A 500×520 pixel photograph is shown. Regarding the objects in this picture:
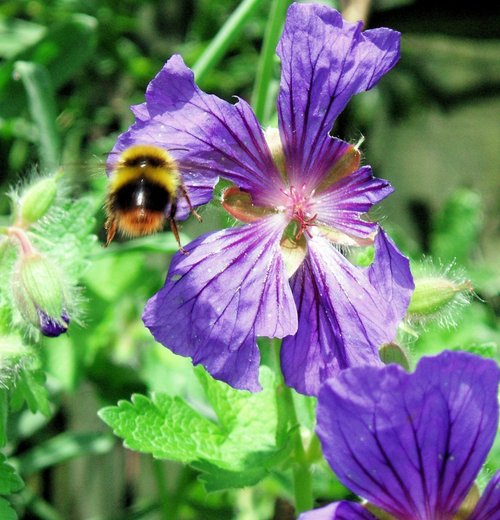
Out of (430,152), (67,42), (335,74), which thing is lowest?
(430,152)

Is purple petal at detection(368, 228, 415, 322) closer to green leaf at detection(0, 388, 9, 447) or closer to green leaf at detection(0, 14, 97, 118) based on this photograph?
green leaf at detection(0, 388, 9, 447)

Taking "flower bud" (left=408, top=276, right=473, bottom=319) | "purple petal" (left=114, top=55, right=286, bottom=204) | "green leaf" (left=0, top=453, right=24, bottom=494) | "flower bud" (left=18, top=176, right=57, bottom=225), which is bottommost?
"green leaf" (left=0, top=453, right=24, bottom=494)

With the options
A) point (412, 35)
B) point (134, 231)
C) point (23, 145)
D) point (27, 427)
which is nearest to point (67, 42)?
point (23, 145)

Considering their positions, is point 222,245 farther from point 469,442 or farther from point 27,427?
point 27,427

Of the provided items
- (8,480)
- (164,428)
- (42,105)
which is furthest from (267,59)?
(8,480)

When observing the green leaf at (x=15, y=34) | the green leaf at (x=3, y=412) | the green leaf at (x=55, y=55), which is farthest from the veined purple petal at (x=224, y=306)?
the green leaf at (x=15, y=34)

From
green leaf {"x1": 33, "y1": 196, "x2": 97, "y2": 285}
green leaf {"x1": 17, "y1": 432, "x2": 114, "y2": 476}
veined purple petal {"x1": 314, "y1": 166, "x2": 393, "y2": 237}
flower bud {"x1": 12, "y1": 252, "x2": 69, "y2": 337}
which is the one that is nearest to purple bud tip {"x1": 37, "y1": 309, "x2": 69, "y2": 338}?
flower bud {"x1": 12, "y1": 252, "x2": 69, "y2": 337}

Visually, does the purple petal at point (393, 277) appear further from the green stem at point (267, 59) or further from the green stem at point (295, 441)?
the green stem at point (267, 59)
